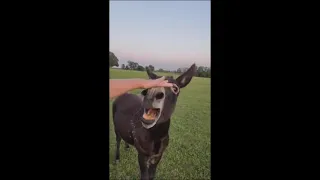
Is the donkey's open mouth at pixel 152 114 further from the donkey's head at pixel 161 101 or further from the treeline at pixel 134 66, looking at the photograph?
the treeline at pixel 134 66

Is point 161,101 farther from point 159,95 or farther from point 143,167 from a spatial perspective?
point 143,167

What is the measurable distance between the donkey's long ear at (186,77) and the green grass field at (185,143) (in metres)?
0.03

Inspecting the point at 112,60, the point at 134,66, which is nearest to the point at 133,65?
the point at 134,66

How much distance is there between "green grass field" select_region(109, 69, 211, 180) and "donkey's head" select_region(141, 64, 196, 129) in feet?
0.11

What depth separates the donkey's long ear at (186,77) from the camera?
6.18 ft

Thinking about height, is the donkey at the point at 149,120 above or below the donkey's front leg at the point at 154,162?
above

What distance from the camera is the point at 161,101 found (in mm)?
1873

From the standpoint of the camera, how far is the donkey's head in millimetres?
1872

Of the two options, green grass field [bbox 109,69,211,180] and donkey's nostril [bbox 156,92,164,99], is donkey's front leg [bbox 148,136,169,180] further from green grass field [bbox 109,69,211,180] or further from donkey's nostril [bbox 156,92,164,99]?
donkey's nostril [bbox 156,92,164,99]

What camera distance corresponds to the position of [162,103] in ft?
6.15

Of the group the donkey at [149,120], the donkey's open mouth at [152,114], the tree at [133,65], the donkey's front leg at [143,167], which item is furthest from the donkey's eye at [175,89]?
the donkey's front leg at [143,167]
